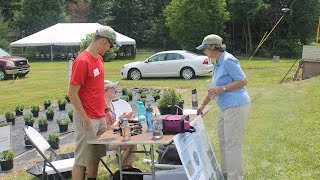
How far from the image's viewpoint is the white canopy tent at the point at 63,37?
113 feet

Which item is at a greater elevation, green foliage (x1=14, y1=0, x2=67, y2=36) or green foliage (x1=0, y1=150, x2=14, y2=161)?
green foliage (x1=14, y1=0, x2=67, y2=36)

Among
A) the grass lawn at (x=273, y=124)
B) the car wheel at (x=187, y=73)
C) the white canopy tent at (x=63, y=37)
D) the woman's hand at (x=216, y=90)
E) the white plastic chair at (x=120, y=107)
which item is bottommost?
the grass lawn at (x=273, y=124)

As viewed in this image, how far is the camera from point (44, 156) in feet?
15.4

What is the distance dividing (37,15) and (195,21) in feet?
64.7

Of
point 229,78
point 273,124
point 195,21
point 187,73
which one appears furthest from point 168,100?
point 195,21

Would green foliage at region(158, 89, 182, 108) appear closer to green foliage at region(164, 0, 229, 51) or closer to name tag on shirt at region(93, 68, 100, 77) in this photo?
name tag on shirt at region(93, 68, 100, 77)

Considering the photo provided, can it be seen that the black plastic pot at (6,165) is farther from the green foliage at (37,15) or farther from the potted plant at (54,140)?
the green foliage at (37,15)

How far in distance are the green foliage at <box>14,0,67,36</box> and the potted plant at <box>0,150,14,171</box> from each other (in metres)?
45.8

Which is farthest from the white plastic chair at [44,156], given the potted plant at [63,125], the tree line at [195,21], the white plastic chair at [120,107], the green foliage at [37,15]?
the green foliage at [37,15]

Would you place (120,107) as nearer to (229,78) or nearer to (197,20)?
(229,78)

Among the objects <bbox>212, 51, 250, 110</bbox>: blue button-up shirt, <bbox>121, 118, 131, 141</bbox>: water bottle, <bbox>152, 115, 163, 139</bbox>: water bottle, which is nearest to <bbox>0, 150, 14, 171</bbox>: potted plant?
<bbox>121, 118, 131, 141</bbox>: water bottle

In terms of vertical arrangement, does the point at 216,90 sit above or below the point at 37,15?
below

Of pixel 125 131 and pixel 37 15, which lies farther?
→ pixel 37 15

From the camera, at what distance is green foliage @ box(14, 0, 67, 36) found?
1982 inches
